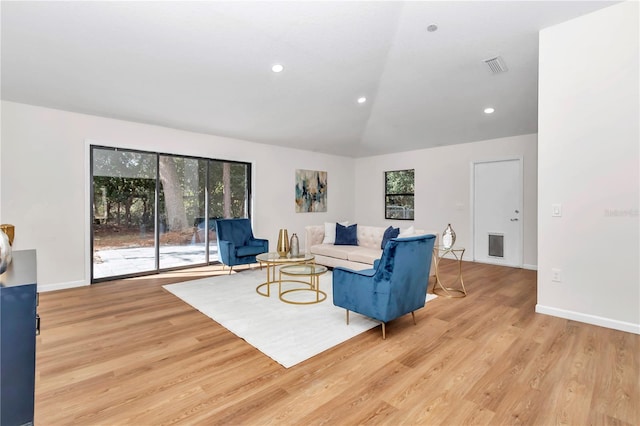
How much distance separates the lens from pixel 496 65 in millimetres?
3689

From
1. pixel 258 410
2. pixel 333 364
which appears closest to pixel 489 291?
pixel 333 364

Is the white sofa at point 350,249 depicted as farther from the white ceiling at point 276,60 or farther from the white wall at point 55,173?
the white wall at point 55,173

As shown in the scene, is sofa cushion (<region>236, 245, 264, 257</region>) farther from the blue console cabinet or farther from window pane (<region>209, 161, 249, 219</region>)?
the blue console cabinet

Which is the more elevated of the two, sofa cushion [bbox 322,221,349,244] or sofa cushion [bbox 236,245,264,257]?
sofa cushion [bbox 322,221,349,244]

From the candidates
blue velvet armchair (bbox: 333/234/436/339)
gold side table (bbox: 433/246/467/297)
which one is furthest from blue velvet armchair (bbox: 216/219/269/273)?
gold side table (bbox: 433/246/467/297)

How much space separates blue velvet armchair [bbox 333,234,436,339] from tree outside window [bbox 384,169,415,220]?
4541mm

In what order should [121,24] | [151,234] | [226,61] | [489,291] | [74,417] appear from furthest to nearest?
[151,234]
[489,291]
[226,61]
[121,24]
[74,417]

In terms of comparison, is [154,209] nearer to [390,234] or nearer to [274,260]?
[274,260]

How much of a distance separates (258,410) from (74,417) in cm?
102

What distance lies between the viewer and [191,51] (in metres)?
3.23

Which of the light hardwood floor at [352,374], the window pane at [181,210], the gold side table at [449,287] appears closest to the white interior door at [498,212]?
the gold side table at [449,287]

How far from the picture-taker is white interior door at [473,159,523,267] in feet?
18.9

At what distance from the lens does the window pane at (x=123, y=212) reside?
4.69 metres

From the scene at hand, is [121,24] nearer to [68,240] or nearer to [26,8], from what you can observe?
[26,8]
